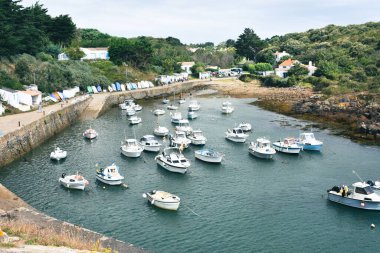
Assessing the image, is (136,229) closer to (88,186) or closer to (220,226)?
(220,226)

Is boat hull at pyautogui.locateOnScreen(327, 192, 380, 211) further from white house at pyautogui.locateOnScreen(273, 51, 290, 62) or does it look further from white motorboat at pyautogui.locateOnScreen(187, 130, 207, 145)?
white house at pyautogui.locateOnScreen(273, 51, 290, 62)

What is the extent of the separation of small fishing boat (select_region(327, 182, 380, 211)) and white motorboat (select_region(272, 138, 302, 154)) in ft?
56.7

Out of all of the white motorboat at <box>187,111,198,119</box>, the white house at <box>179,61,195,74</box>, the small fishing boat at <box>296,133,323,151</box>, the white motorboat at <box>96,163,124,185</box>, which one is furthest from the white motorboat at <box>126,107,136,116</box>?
the white house at <box>179,61,195,74</box>

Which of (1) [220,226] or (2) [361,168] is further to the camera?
(2) [361,168]

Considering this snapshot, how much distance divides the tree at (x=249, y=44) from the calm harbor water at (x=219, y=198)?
122151 millimetres

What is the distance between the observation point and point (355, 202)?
43062 millimetres

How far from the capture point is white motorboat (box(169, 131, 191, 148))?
63.8 metres

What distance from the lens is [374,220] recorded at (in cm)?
4078

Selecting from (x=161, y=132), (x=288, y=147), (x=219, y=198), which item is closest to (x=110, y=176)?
(x=219, y=198)

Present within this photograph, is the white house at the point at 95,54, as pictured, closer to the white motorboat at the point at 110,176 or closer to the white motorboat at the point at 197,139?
the white motorboat at the point at 197,139

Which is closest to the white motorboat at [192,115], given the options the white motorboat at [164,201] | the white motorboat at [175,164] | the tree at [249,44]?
the white motorboat at [175,164]

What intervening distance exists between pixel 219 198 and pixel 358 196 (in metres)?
14.5

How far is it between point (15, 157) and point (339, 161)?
149ft

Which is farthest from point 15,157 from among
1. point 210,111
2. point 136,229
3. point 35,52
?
point 35,52
